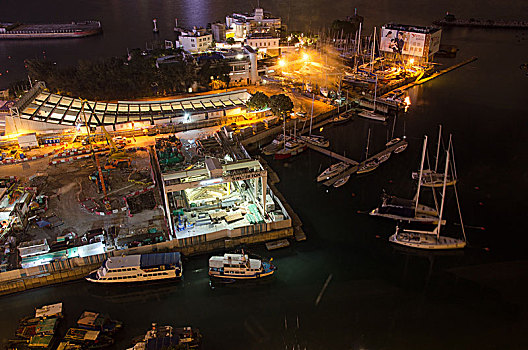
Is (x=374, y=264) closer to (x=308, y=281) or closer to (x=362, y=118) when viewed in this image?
(x=308, y=281)

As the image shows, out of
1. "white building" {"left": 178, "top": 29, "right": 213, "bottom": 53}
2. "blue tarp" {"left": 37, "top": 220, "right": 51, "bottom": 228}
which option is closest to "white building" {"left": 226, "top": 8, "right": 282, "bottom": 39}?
"white building" {"left": 178, "top": 29, "right": 213, "bottom": 53}

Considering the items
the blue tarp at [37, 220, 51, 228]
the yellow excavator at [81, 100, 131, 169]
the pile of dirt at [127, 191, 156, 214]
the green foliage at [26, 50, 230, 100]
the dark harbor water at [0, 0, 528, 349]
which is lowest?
the dark harbor water at [0, 0, 528, 349]

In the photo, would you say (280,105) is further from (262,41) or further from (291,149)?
(262,41)

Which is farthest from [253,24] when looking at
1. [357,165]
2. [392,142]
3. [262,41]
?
[357,165]

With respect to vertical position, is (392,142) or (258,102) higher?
(258,102)

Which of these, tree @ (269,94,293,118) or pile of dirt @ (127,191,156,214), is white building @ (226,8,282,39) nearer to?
tree @ (269,94,293,118)
